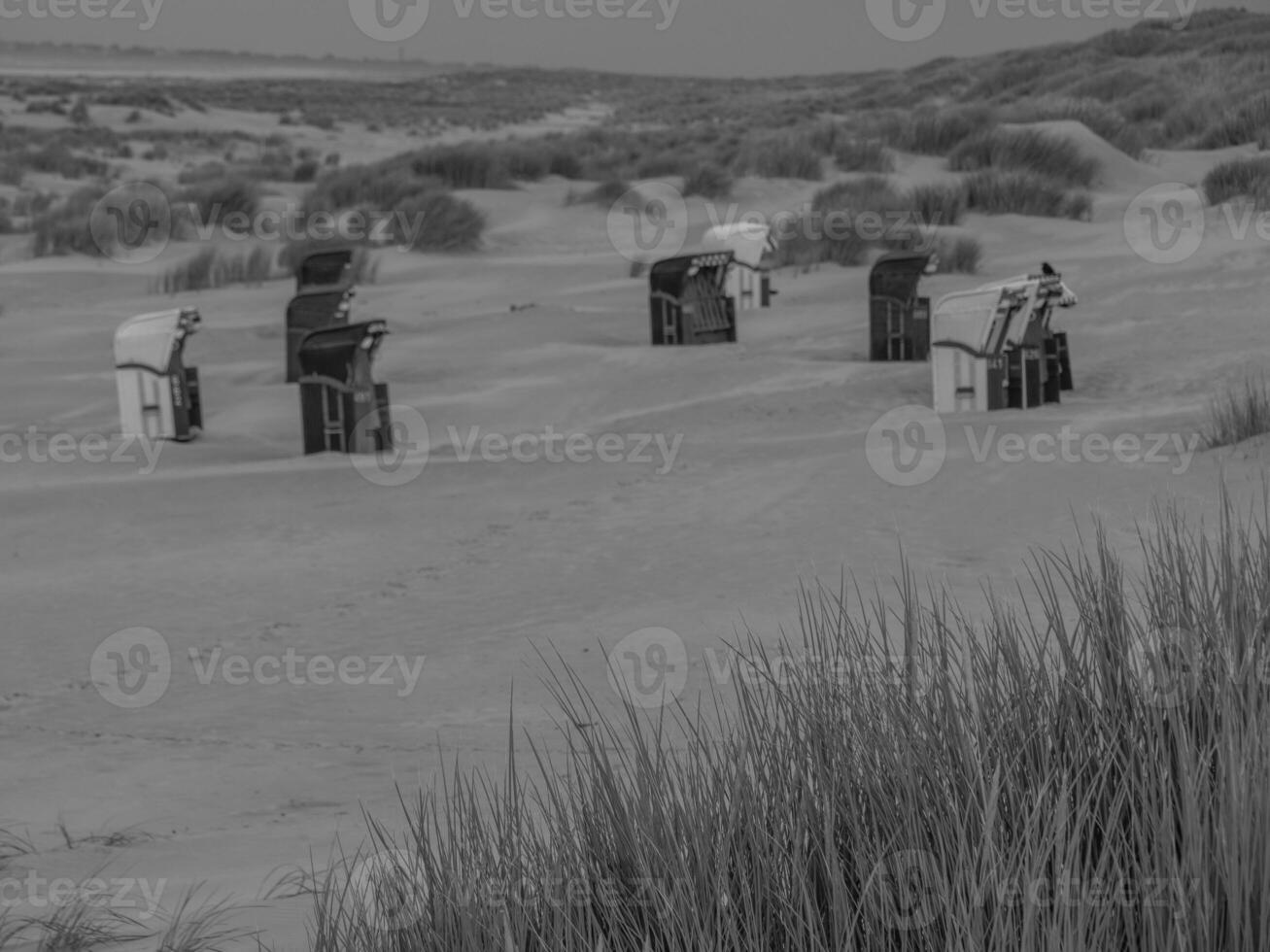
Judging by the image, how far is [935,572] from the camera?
5594mm

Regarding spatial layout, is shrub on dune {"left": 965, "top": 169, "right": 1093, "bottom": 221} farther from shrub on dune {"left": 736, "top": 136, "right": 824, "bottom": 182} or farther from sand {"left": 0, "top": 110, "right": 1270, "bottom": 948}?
shrub on dune {"left": 736, "top": 136, "right": 824, "bottom": 182}

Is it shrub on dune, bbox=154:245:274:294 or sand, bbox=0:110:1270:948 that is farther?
shrub on dune, bbox=154:245:274:294

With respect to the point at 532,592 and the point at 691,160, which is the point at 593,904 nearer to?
the point at 532,592

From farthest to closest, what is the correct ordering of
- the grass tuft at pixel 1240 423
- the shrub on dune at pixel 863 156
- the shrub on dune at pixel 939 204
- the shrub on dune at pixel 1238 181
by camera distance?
the shrub on dune at pixel 863 156
the shrub on dune at pixel 939 204
the shrub on dune at pixel 1238 181
the grass tuft at pixel 1240 423

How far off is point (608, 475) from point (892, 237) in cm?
822

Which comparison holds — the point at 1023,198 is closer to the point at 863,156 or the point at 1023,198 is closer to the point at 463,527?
the point at 863,156

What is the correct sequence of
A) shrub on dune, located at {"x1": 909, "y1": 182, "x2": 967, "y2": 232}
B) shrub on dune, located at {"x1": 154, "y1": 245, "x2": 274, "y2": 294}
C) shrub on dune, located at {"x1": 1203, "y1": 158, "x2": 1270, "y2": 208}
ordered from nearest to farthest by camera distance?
shrub on dune, located at {"x1": 1203, "y1": 158, "x2": 1270, "y2": 208} < shrub on dune, located at {"x1": 154, "y1": 245, "x2": 274, "y2": 294} < shrub on dune, located at {"x1": 909, "y1": 182, "x2": 967, "y2": 232}

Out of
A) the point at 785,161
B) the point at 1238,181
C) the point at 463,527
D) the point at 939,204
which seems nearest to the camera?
the point at 463,527

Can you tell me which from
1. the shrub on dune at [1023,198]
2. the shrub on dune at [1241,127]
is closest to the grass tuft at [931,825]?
the shrub on dune at [1023,198]

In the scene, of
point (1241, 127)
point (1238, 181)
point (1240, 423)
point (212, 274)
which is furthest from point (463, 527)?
point (1241, 127)

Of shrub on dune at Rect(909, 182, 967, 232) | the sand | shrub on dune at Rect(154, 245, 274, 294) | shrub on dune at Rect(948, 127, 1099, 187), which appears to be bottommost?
the sand

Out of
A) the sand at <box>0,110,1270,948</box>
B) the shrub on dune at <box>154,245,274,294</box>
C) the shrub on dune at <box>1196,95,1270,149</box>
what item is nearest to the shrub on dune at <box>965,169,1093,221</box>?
the sand at <box>0,110,1270,948</box>

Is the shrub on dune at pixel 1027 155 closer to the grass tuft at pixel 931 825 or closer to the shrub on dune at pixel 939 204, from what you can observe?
the shrub on dune at pixel 939 204

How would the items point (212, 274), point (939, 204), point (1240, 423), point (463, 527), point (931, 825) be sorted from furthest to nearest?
point (939, 204), point (212, 274), point (463, 527), point (1240, 423), point (931, 825)
